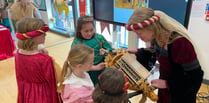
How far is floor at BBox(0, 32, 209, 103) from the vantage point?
2.22 m

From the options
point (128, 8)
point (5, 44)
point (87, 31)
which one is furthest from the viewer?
point (5, 44)

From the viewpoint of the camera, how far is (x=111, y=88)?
822mm

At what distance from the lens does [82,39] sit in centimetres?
165

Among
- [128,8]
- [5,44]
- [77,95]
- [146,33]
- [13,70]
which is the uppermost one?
[128,8]

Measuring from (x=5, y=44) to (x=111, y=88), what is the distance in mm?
3244

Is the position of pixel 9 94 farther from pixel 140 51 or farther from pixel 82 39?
pixel 140 51

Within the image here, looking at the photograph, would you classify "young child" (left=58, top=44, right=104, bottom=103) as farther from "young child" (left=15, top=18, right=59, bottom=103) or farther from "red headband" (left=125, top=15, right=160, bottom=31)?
"red headband" (left=125, top=15, right=160, bottom=31)

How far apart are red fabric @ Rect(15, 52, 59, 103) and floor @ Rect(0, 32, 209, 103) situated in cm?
106

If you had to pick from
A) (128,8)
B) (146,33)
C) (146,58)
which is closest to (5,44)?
(128,8)

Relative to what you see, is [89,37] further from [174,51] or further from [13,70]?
[13,70]

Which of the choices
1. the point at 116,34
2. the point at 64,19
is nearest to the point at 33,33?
the point at 116,34

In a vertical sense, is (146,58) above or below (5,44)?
above

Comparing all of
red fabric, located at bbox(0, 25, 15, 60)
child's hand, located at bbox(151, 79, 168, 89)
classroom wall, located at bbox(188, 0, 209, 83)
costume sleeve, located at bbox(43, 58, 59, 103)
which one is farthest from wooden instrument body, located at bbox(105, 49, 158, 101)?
red fabric, located at bbox(0, 25, 15, 60)

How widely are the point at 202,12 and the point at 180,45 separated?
1.33m
